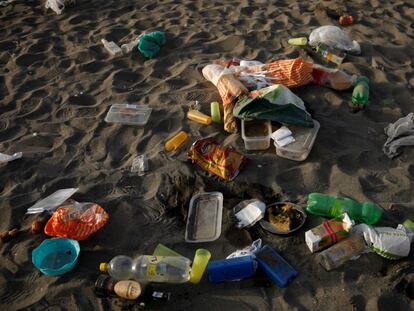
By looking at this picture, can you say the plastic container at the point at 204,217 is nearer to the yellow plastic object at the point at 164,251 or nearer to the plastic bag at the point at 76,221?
the yellow plastic object at the point at 164,251

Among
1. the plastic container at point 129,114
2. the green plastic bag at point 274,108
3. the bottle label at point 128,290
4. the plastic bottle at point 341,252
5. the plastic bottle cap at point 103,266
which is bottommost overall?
the plastic bottle at point 341,252

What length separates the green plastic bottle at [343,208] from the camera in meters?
2.54

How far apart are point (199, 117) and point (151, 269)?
5.30 ft

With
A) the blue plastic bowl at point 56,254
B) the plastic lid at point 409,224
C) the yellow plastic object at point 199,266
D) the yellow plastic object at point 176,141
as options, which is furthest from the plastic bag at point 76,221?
the plastic lid at point 409,224

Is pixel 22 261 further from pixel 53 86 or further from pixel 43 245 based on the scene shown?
pixel 53 86

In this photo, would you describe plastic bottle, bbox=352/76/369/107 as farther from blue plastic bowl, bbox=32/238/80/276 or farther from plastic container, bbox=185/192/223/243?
blue plastic bowl, bbox=32/238/80/276

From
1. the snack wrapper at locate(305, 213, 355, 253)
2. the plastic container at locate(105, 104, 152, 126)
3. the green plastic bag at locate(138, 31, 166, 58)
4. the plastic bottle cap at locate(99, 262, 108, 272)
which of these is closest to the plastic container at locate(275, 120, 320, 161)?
the snack wrapper at locate(305, 213, 355, 253)

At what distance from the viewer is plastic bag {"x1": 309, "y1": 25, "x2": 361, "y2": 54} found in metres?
4.35

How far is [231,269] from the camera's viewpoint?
2.28 m

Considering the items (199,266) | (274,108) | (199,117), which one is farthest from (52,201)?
(274,108)

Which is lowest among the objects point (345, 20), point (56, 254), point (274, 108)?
point (56, 254)

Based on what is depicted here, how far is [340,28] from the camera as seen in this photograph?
4789 millimetres

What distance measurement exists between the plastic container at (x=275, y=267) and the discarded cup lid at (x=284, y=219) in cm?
18

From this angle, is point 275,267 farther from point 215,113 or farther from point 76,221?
point 215,113
